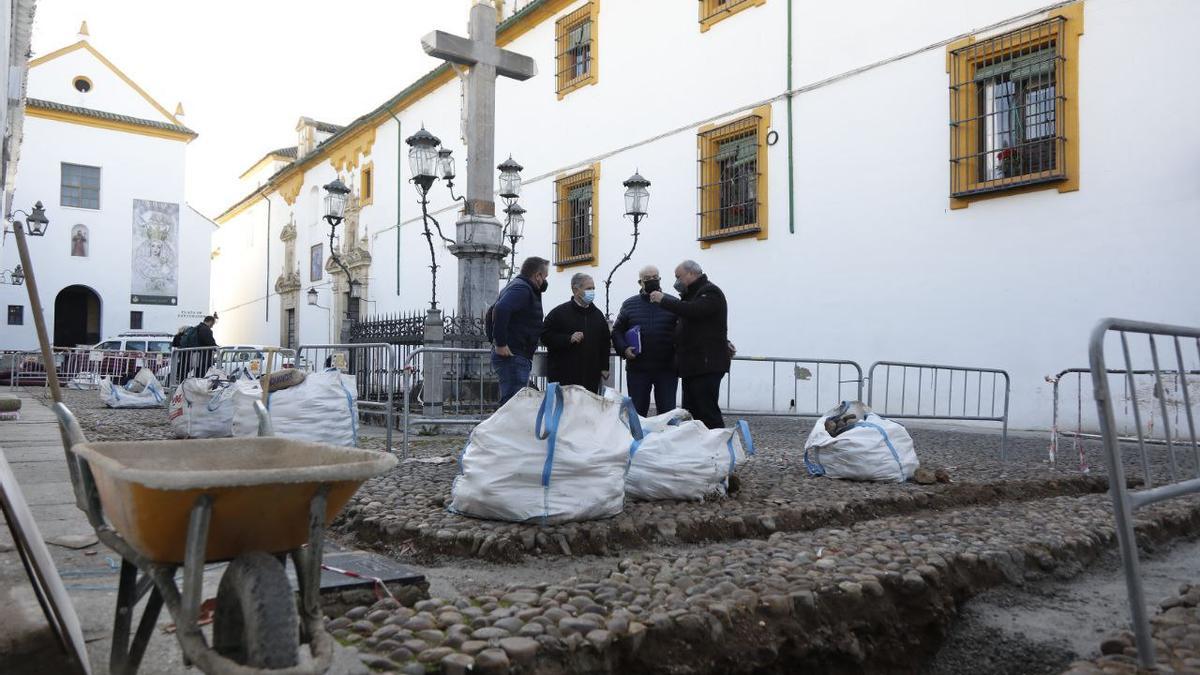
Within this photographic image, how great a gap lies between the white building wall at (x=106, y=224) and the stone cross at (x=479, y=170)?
79.2ft

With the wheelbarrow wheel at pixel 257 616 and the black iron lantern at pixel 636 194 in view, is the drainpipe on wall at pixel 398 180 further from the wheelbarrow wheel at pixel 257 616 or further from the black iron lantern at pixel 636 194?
the wheelbarrow wheel at pixel 257 616

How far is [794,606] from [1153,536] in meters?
2.55

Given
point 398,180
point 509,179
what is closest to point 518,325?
point 509,179

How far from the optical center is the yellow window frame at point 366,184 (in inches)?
1040

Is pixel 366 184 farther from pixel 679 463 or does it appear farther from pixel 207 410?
→ pixel 679 463

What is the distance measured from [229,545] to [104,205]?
3321cm

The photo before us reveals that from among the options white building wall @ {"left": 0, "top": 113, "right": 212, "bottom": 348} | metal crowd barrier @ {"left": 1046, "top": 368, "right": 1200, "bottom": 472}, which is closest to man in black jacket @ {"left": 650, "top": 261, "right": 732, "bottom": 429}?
metal crowd barrier @ {"left": 1046, "top": 368, "right": 1200, "bottom": 472}

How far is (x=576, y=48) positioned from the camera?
17.9m

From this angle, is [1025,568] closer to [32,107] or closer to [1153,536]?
[1153,536]

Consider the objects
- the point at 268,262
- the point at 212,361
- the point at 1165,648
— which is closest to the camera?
the point at 1165,648

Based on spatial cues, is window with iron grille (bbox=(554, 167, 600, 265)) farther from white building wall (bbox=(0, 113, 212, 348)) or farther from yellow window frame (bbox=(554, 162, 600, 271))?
white building wall (bbox=(0, 113, 212, 348))

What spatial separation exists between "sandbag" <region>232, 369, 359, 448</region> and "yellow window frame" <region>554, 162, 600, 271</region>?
10054 mm

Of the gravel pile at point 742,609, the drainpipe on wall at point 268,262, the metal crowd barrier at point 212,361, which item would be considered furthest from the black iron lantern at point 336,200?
the drainpipe on wall at point 268,262

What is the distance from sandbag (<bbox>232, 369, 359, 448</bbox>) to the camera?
6660mm
